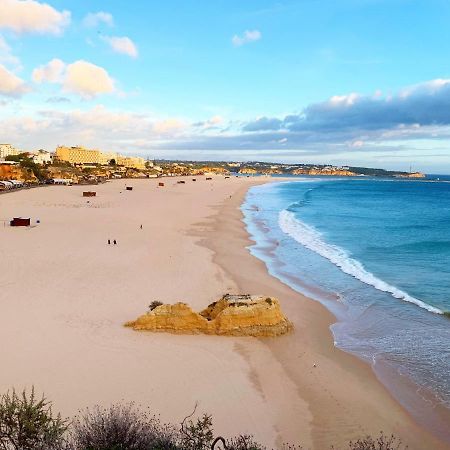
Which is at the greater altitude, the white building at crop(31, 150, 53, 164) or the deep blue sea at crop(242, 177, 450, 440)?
the white building at crop(31, 150, 53, 164)

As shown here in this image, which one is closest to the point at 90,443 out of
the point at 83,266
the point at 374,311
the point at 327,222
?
the point at 374,311

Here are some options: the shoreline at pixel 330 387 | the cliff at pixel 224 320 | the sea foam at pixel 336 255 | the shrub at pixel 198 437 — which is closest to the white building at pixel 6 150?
the sea foam at pixel 336 255

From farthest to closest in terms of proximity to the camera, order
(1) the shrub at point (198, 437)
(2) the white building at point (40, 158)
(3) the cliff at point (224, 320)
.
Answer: (2) the white building at point (40, 158), (3) the cliff at point (224, 320), (1) the shrub at point (198, 437)

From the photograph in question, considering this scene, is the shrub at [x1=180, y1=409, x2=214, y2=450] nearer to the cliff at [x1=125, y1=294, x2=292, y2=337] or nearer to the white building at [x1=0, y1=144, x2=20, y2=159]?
the cliff at [x1=125, y1=294, x2=292, y2=337]

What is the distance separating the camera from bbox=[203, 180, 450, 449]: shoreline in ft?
30.7

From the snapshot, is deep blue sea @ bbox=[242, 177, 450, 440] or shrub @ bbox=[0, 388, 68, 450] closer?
shrub @ bbox=[0, 388, 68, 450]

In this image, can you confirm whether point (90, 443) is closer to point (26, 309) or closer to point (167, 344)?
point (167, 344)

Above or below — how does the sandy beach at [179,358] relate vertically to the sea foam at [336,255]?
above

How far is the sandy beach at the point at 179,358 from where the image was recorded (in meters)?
9.69

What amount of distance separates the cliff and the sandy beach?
317 millimetres

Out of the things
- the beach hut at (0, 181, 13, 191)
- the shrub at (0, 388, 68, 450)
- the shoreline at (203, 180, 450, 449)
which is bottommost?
the beach hut at (0, 181, 13, 191)

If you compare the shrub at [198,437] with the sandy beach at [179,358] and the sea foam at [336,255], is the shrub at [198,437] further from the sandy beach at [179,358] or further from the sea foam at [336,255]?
the sea foam at [336,255]

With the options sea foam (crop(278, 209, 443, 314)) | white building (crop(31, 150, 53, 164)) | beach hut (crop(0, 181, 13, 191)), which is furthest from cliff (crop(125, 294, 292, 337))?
white building (crop(31, 150, 53, 164))

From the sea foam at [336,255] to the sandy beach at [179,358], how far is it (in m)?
4.07
